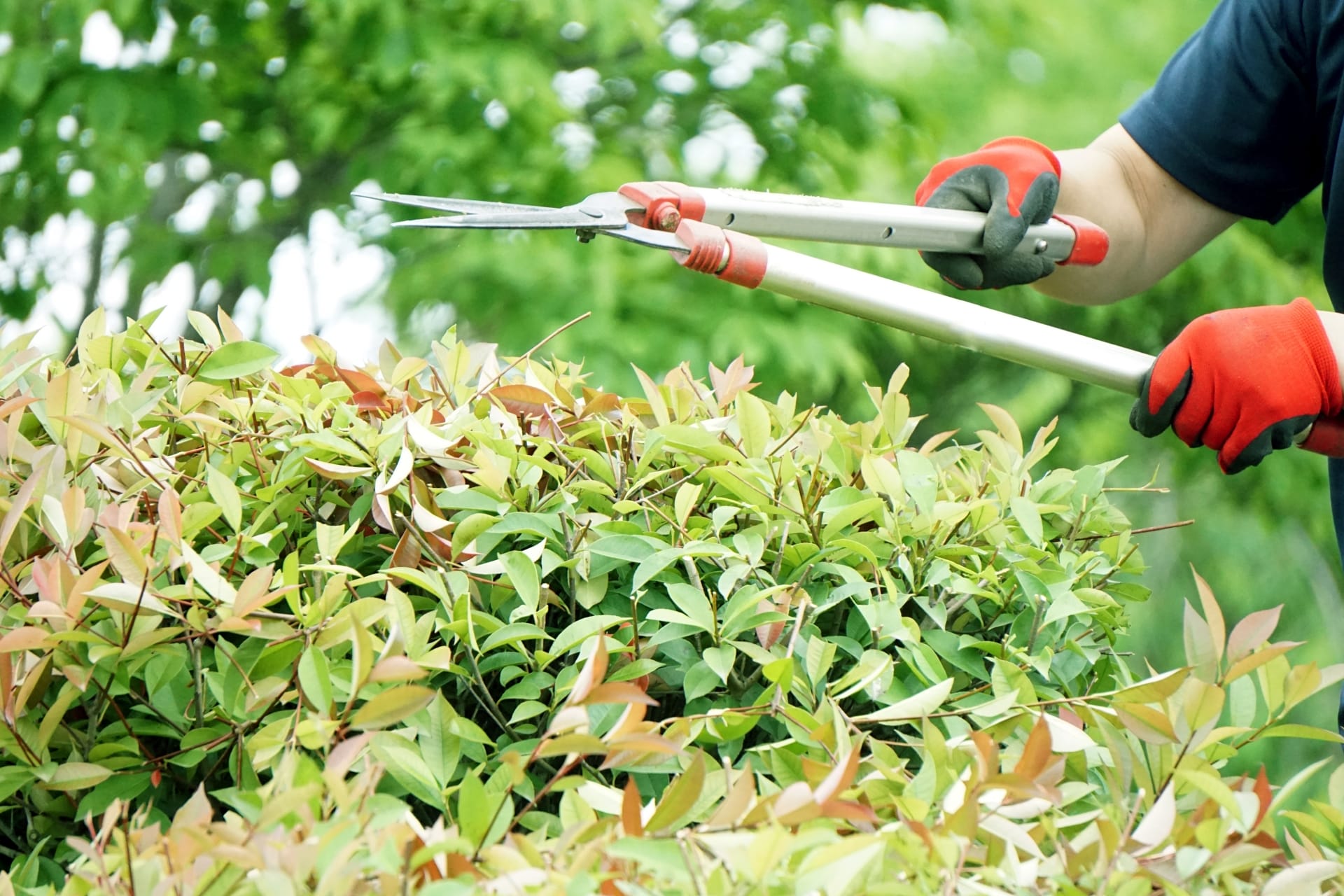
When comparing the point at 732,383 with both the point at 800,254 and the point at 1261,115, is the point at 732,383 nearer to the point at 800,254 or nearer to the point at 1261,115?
the point at 800,254

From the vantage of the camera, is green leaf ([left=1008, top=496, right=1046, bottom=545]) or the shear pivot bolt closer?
green leaf ([left=1008, top=496, right=1046, bottom=545])

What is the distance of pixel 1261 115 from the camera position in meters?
2.22

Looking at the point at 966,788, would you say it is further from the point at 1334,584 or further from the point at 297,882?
the point at 1334,584

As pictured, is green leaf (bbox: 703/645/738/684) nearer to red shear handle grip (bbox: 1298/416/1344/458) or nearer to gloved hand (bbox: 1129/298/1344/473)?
gloved hand (bbox: 1129/298/1344/473)

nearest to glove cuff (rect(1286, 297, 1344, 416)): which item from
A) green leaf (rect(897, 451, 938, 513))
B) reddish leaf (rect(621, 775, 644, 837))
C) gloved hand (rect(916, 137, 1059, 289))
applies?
gloved hand (rect(916, 137, 1059, 289))

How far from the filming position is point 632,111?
5000 mm

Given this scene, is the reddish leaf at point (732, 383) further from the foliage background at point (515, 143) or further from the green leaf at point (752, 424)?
the foliage background at point (515, 143)

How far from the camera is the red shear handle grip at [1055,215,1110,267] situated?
220 centimetres

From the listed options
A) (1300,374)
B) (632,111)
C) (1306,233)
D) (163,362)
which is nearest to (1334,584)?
(1306,233)

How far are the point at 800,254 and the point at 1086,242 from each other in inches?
37.4

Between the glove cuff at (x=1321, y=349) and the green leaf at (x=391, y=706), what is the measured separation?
1431 millimetres

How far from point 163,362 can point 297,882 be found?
0.80 m

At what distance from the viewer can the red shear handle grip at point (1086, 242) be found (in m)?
2.20

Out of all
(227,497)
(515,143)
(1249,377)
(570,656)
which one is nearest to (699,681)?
(570,656)
